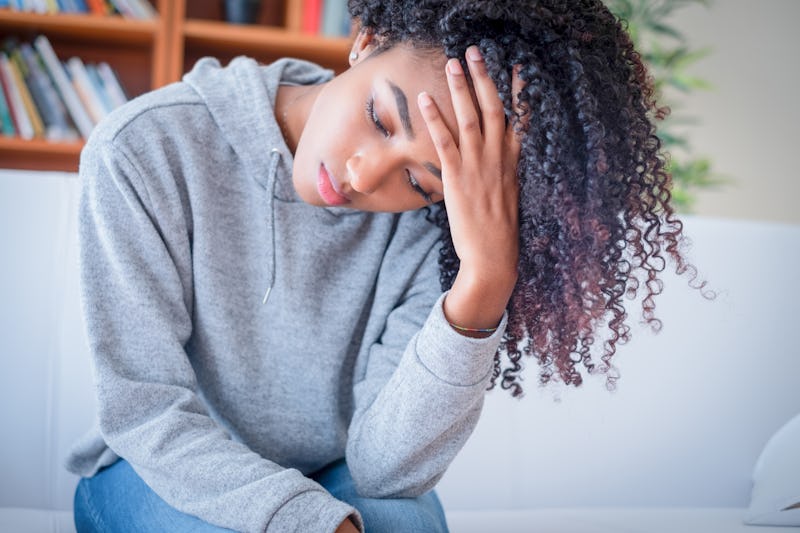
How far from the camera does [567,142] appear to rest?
87 cm

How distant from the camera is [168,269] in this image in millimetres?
989

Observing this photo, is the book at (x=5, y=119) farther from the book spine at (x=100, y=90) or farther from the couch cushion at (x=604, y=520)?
the couch cushion at (x=604, y=520)

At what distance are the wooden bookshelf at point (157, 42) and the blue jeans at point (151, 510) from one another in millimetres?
1683

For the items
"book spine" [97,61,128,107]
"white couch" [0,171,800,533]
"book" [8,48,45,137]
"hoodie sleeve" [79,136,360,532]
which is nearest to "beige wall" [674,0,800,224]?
"white couch" [0,171,800,533]

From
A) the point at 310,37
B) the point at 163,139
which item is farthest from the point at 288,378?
the point at 310,37

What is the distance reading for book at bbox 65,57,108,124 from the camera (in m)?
2.50

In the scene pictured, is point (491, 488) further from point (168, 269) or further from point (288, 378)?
point (168, 269)

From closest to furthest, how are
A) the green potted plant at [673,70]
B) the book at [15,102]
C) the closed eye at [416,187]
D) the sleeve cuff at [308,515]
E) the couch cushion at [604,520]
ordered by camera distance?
the sleeve cuff at [308,515], the closed eye at [416,187], the couch cushion at [604,520], the book at [15,102], the green potted plant at [673,70]

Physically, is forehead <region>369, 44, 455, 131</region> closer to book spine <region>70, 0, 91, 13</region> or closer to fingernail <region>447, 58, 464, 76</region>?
fingernail <region>447, 58, 464, 76</region>

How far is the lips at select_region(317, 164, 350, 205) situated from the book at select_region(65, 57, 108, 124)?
5.73 feet

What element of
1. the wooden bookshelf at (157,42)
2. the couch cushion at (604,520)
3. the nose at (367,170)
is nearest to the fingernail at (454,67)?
the nose at (367,170)

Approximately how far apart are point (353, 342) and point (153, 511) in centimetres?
36

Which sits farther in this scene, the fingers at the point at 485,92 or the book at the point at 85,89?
the book at the point at 85,89

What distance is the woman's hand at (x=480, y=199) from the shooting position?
899mm
